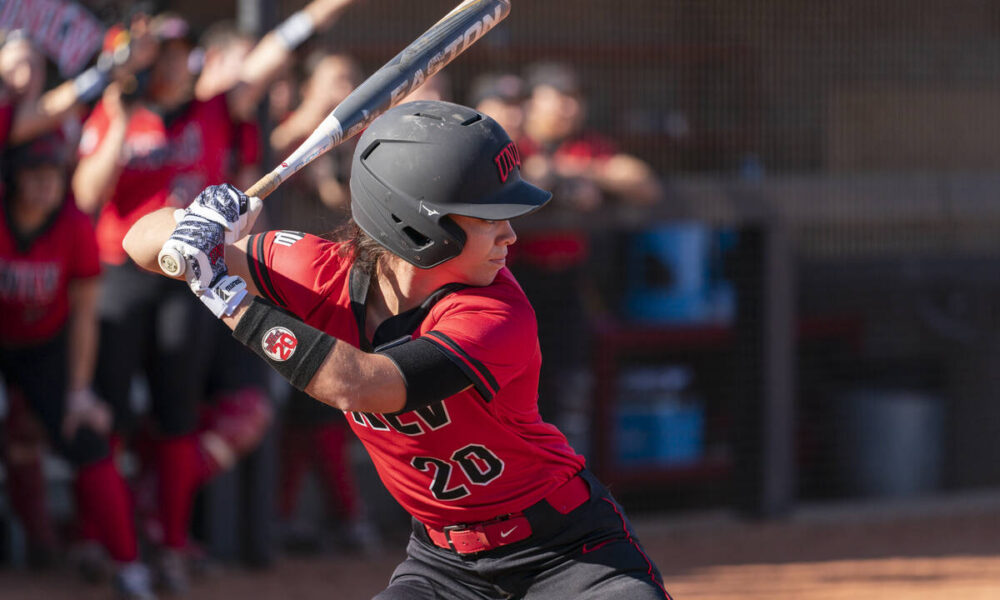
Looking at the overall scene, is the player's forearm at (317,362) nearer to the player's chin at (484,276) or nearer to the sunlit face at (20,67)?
the player's chin at (484,276)

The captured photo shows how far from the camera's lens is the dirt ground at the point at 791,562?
15.4 ft

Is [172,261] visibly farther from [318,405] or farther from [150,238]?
[318,405]

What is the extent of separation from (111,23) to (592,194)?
251cm

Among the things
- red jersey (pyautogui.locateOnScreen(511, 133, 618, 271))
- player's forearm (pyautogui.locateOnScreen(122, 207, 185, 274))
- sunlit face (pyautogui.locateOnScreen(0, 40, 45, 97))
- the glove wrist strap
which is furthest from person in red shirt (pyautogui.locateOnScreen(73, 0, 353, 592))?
the glove wrist strap

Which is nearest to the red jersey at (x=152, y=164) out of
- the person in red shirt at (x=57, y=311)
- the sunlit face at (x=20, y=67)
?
the person in red shirt at (x=57, y=311)

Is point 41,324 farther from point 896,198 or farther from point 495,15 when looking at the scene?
point 896,198

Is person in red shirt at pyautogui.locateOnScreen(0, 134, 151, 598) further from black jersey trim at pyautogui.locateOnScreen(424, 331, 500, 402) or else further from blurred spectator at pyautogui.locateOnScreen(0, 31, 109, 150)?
black jersey trim at pyautogui.locateOnScreen(424, 331, 500, 402)

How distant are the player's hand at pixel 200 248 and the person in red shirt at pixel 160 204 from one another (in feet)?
7.19

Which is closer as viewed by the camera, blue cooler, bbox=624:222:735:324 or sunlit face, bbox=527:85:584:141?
sunlit face, bbox=527:85:584:141

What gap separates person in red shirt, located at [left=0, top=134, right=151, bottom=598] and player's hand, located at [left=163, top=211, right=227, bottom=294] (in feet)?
7.15

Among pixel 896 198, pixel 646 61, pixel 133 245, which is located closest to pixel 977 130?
pixel 896 198

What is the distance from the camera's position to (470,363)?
2236 millimetres

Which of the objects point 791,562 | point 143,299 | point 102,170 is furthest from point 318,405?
point 791,562

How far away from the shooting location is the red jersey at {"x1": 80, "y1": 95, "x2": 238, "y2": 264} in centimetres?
439
